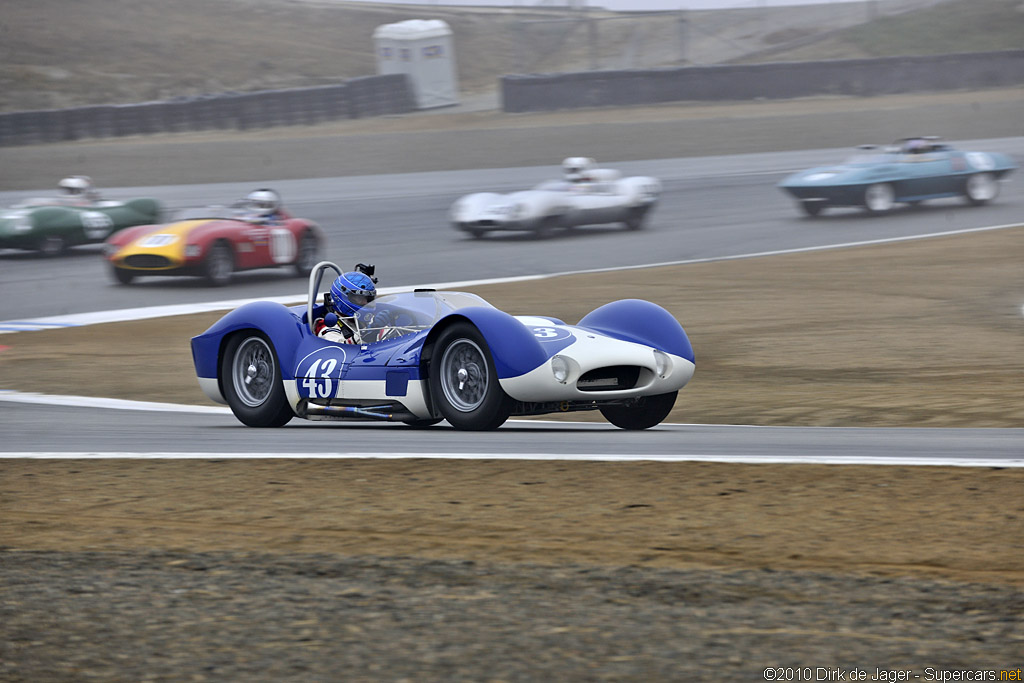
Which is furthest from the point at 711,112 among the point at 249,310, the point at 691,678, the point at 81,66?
the point at 691,678

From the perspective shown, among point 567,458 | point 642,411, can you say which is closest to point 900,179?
point 642,411

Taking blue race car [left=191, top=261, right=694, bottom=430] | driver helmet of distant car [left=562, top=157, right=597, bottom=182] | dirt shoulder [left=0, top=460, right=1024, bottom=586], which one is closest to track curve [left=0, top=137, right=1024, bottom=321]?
driver helmet of distant car [left=562, top=157, right=597, bottom=182]

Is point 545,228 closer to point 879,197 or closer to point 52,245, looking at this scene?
point 879,197

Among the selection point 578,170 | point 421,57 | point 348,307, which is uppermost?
point 421,57

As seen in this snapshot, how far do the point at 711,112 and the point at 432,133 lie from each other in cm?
818

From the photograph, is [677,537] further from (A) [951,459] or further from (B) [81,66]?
(B) [81,66]

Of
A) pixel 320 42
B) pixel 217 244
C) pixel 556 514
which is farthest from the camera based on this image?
pixel 320 42

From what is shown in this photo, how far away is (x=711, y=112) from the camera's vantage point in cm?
3934

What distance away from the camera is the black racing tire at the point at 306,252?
23328 mm

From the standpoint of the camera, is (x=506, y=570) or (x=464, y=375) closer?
(x=506, y=570)

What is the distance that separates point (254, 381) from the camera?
9.97 meters

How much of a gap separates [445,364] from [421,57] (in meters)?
36.9

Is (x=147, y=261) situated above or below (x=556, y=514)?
above

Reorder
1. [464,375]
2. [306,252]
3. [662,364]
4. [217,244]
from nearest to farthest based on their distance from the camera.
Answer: [464,375], [662,364], [217,244], [306,252]
